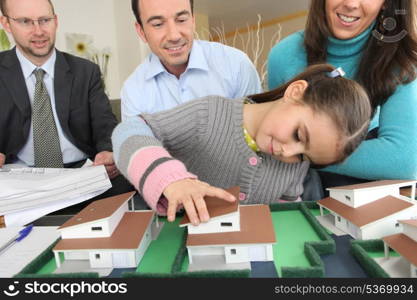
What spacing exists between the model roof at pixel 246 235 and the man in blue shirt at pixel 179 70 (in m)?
0.61

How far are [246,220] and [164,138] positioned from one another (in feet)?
0.95

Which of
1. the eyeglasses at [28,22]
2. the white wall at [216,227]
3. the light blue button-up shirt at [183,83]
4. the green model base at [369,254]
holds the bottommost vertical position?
the green model base at [369,254]

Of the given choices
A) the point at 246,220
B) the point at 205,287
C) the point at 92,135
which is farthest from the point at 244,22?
the point at 205,287

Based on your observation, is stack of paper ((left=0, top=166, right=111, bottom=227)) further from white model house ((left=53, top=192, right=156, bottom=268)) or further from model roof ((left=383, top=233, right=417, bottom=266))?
model roof ((left=383, top=233, right=417, bottom=266))

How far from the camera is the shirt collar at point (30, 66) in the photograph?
50.0 inches

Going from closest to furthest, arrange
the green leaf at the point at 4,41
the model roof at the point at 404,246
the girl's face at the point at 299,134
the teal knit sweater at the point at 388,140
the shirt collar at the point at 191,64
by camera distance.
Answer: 1. the model roof at the point at 404,246
2. the girl's face at the point at 299,134
3. the teal knit sweater at the point at 388,140
4. the shirt collar at the point at 191,64
5. the green leaf at the point at 4,41

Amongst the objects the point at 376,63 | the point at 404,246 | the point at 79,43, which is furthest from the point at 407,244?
the point at 79,43

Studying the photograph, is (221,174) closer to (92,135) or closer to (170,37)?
(170,37)

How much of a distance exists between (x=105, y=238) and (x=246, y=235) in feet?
0.72

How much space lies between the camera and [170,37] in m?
0.99

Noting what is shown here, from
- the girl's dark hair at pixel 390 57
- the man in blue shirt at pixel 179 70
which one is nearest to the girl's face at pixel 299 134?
the girl's dark hair at pixel 390 57

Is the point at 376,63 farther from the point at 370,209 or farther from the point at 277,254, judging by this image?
the point at 277,254

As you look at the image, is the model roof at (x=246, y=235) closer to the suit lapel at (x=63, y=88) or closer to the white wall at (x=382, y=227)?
the white wall at (x=382, y=227)

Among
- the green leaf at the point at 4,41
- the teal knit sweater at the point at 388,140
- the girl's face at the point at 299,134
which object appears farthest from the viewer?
the green leaf at the point at 4,41
